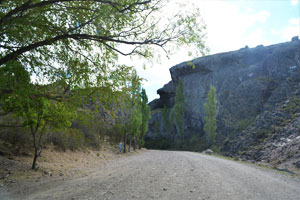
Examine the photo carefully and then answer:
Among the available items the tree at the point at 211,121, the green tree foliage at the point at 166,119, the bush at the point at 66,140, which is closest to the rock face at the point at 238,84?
the tree at the point at 211,121

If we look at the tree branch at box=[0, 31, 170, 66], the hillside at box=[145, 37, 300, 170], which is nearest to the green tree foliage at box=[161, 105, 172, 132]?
the hillside at box=[145, 37, 300, 170]

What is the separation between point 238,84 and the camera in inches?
1692

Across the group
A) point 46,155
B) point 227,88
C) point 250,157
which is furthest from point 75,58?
point 227,88

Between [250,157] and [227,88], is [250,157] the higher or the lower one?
the lower one

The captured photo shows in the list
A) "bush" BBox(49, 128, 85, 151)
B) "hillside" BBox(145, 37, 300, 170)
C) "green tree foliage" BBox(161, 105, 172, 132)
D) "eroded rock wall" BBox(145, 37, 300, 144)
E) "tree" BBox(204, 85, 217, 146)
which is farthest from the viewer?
"green tree foliage" BBox(161, 105, 172, 132)

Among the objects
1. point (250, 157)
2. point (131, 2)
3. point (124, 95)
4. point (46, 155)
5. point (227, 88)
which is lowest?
point (250, 157)

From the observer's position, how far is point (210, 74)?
4975cm

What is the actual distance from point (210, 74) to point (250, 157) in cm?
3494

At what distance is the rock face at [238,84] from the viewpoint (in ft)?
105

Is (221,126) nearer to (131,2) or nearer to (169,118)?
(169,118)

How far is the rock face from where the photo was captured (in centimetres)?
3199

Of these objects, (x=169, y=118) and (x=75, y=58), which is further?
(x=169, y=118)

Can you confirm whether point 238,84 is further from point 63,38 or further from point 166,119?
point 63,38

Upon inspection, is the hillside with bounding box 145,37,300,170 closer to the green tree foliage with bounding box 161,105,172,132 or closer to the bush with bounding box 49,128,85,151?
the green tree foliage with bounding box 161,105,172,132
